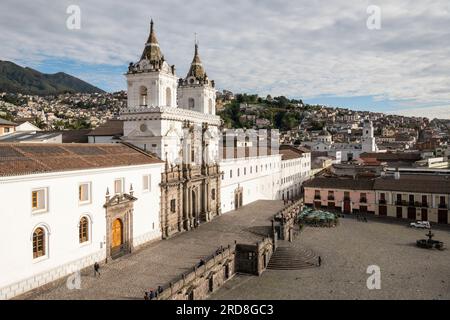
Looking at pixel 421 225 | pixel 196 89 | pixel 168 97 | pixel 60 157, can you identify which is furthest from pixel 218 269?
pixel 421 225

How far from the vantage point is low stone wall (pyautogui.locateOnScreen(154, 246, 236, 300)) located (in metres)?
18.5

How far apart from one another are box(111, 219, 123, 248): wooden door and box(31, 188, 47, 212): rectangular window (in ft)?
19.0

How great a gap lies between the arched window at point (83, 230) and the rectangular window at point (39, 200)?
110 inches

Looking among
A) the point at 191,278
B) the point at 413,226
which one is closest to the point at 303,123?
the point at 413,226

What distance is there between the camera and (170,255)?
78.8 ft

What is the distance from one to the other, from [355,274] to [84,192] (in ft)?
59.3

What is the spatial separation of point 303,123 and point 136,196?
6403 inches

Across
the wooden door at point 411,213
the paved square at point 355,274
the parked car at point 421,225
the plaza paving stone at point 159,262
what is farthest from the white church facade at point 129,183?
the wooden door at point 411,213

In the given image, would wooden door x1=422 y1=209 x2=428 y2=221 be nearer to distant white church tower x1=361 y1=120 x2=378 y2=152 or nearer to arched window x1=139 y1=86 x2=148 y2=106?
arched window x1=139 y1=86 x2=148 y2=106

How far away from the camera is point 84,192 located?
20.9 m

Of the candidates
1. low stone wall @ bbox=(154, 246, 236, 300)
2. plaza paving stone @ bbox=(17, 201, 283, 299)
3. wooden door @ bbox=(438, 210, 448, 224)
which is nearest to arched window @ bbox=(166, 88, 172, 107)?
plaza paving stone @ bbox=(17, 201, 283, 299)
